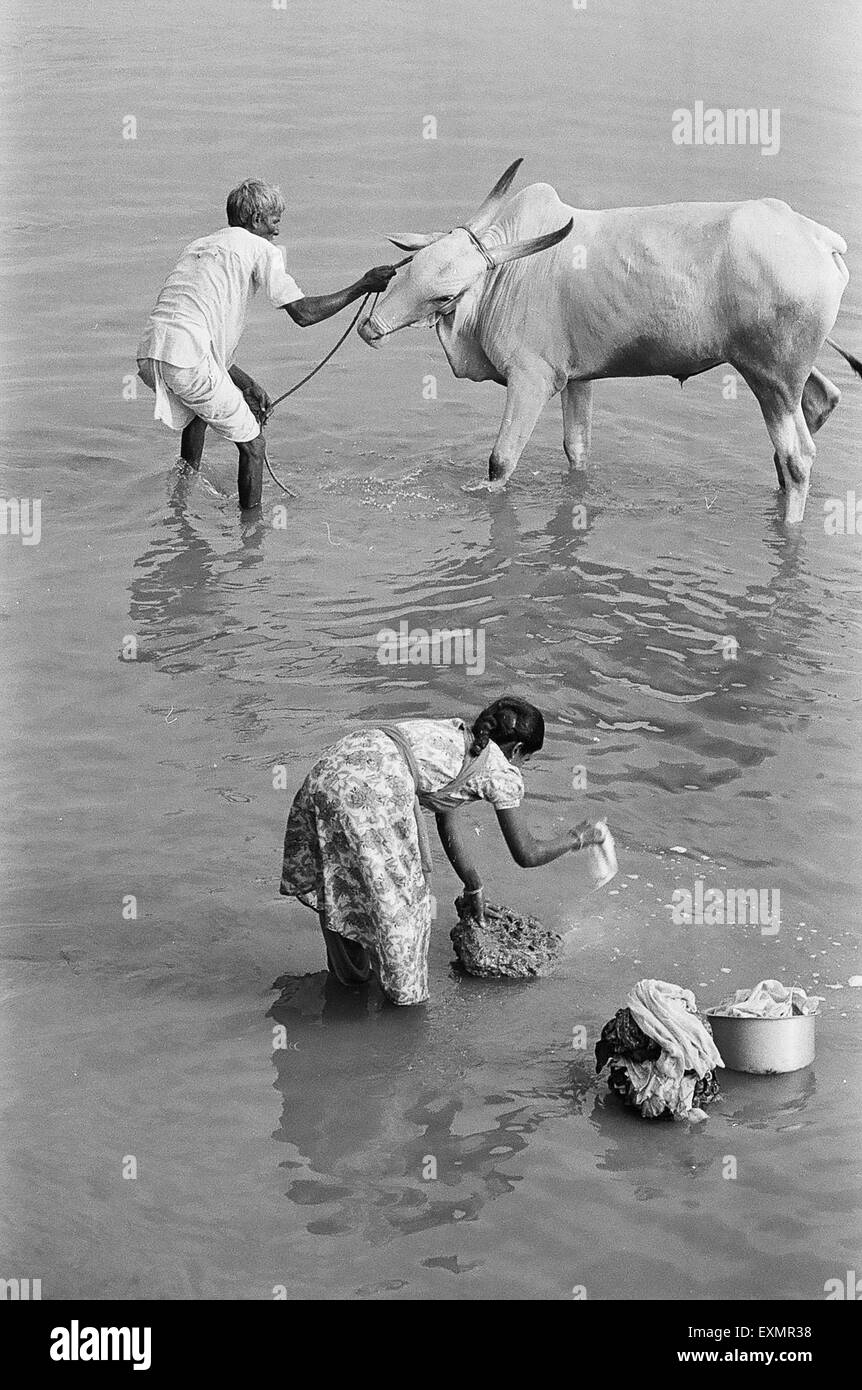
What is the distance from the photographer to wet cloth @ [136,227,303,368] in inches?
348

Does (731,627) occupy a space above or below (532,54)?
below

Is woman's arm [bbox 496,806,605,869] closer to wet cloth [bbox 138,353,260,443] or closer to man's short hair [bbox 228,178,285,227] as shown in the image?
wet cloth [bbox 138,353,260,443]

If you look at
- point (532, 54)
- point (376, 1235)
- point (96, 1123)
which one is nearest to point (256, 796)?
point (96, 1123)

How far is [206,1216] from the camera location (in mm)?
4777

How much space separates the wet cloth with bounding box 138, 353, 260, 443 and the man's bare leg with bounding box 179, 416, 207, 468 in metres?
0.53

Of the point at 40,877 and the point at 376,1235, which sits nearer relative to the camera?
the point at 376,1235

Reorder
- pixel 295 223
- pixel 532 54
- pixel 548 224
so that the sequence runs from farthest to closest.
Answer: pixel 532 54 < pixel 295 223 < pixel 548 224

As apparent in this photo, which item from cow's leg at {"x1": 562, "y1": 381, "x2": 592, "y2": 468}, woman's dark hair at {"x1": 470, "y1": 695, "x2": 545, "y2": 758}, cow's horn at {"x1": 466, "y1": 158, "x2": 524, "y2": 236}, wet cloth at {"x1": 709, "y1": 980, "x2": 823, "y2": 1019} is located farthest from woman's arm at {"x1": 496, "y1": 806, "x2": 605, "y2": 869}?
cow's leg at {"x1": 562, "y1": 381, "x2": 592, "y2": 468}

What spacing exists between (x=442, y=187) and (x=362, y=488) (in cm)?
584

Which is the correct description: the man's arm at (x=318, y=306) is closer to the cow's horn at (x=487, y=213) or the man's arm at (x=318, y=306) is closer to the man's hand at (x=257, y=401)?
the cow's horn at (x=487, y=213)

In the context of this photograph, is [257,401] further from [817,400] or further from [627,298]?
[817,400]

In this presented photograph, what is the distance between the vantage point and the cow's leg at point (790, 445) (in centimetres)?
928

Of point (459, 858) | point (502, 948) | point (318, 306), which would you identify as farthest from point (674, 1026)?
point (318, 306)

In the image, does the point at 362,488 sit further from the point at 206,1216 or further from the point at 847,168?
the point at 847,168
